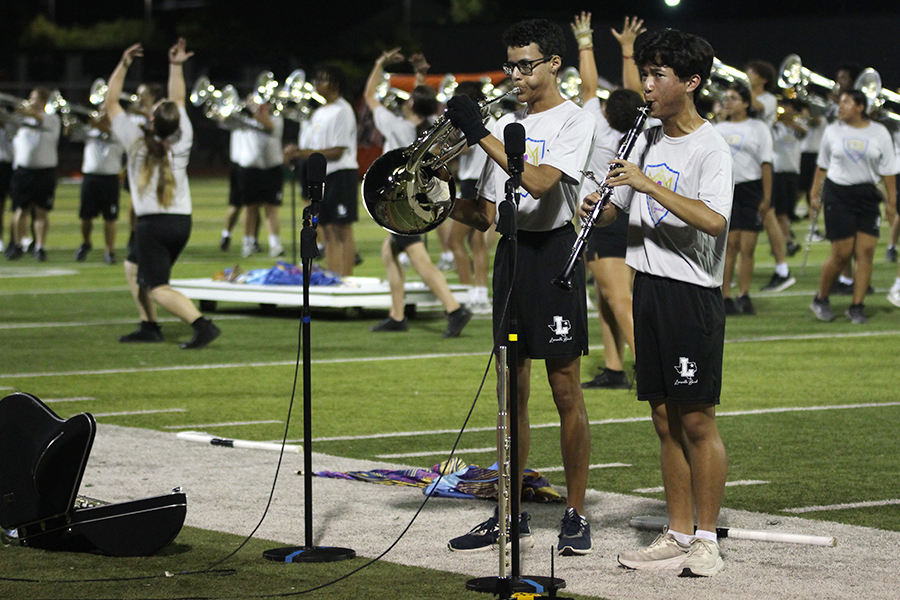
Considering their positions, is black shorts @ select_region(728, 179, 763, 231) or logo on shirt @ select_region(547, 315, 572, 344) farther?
black shorts @ select_region(728, 179, 763, 231)

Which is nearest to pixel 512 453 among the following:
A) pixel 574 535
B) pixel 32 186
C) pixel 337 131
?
pixel 574 535

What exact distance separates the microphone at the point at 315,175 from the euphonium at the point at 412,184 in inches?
7.4

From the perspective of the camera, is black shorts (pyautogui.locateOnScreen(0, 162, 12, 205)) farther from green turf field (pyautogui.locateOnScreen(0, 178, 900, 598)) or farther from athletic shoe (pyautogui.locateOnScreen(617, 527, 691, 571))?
athletic shoe (pyautogui.locateOnScreen(617, 527, 691, 571))

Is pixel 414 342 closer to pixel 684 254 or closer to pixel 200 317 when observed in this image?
pixel 200 317

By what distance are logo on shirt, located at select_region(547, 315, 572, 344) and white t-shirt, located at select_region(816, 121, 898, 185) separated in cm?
791

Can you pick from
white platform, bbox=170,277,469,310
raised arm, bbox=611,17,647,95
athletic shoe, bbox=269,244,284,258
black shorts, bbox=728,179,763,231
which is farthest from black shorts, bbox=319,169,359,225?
athletic shoe, bbox=269,244,284,258

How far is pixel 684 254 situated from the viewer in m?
5.20

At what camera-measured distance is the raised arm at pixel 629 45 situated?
29.7ft

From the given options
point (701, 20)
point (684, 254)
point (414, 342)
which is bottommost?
point (414, 342)

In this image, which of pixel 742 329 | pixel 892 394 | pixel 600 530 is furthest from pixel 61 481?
pixel 742 329

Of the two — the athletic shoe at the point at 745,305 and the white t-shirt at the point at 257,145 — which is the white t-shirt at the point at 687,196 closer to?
the athletic shoe at the point at 745,305

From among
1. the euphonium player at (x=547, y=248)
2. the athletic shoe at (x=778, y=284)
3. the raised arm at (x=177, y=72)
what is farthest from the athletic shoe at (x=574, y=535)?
the athletic shoe at (x=778, y=284)

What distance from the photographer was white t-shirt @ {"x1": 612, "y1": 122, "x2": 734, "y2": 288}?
200 inches

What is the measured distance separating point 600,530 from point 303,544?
126 centimetres
